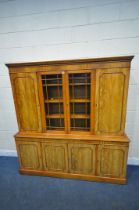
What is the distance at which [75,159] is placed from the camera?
209 cm

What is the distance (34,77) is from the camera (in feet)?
6.22

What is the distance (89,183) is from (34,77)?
186cm

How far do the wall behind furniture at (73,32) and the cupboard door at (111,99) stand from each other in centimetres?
48

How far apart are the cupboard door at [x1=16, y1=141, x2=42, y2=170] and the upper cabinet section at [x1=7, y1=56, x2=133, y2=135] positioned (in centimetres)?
25

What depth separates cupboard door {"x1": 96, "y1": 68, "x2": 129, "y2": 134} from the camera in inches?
67.6

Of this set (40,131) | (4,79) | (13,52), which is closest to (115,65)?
(40,131)

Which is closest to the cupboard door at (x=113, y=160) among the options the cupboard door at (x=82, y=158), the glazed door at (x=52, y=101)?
the cupboard door at (x=82, y=158)

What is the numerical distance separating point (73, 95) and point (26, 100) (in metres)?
0.73

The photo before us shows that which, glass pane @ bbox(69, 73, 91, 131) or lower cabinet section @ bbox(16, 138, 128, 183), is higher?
glass pane @ bbox(69, 73, 91, 131)

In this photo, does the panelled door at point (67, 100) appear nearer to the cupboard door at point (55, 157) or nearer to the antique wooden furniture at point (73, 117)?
the antique wooden furniture at point (73, 117)

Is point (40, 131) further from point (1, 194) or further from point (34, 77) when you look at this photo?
point (1, 194)

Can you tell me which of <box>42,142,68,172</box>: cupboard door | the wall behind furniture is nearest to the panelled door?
<box>42,142,68,172</box>: cupboard door

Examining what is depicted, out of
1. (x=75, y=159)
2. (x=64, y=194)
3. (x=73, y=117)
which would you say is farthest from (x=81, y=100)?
(x=64, y=194)

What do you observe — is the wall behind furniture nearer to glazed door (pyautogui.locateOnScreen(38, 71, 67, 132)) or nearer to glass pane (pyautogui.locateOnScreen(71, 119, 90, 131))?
glazed door (pyautogui.locateOnScreen(38, 71, 67, 132))
